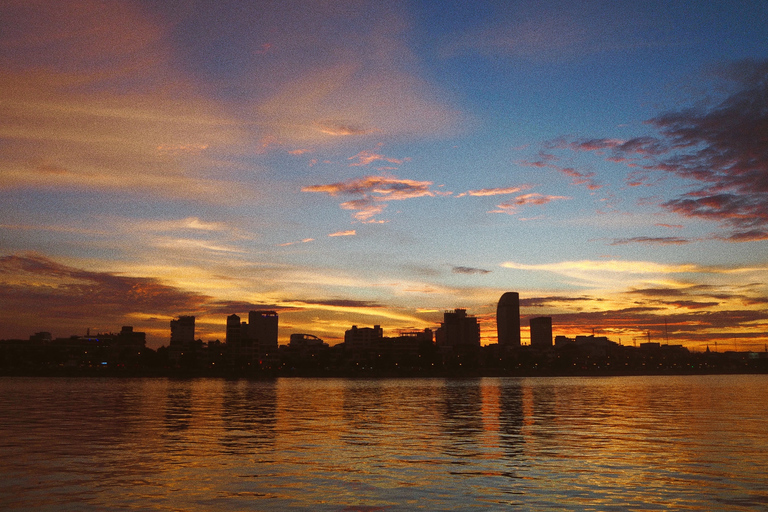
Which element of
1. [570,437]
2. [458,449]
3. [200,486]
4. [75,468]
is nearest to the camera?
[200,486]

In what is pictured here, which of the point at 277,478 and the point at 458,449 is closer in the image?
the point at 277,478

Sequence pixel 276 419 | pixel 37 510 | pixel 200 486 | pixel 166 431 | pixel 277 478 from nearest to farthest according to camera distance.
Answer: pixel 37 510 → pixel 200 486 → pixel 277 478 → pixel 166 431 → pixel 276 419

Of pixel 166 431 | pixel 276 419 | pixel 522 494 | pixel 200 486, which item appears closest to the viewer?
pixel 522 494

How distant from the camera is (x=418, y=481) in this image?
26.1 metres

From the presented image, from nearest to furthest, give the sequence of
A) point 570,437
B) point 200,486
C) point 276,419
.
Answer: point 200,486
point 570,437
point 276,419

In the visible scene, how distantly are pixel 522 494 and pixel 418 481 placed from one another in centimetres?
468

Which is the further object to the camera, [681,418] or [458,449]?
[681,418]

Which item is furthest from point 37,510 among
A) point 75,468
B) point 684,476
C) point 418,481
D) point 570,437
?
point 570,437

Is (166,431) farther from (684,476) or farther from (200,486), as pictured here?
(684,476)

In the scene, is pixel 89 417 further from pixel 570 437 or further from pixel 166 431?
pixel 570 437

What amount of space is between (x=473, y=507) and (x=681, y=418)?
47.4 meters

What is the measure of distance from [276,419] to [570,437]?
29.0 metres

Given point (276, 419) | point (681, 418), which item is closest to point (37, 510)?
point (276, 419)

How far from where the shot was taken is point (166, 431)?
47.0 m
